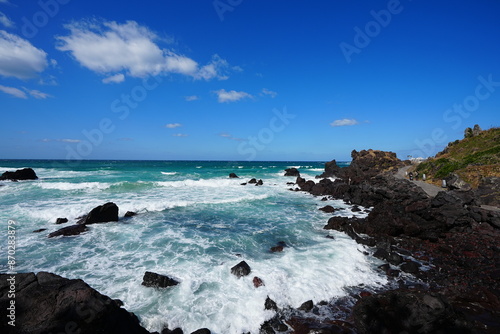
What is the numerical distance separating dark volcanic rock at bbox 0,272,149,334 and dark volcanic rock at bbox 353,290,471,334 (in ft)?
18.9

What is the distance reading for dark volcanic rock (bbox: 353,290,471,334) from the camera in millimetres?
5758

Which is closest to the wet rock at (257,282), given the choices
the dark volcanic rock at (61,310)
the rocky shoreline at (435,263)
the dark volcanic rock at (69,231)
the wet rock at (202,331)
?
the wet rock at (202,331)

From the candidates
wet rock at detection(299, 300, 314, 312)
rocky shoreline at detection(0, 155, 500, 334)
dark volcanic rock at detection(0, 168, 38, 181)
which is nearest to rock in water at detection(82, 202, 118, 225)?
rocky shoreline at detection(0, 155, 500, 334)

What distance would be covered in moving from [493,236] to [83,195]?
110ft

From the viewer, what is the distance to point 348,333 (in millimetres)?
5969

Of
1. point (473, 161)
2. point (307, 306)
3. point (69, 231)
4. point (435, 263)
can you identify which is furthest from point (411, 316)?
point (473, 161)

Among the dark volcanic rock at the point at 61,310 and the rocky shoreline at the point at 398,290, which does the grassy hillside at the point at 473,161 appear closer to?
the rocky shoreline at the point at 398,290

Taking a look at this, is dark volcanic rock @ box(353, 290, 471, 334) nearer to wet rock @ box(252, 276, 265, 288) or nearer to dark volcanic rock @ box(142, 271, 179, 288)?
wet rock @ box(252, 276, 265, 288)

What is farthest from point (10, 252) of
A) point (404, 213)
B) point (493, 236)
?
point (493, 236)

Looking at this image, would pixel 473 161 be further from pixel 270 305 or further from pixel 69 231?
pixel 69 231

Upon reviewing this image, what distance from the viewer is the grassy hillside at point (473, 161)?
73.5 feet

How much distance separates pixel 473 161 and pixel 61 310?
35.6 m

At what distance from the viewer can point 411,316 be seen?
19.5 feet

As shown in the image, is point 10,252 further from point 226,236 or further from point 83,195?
point 83,195
